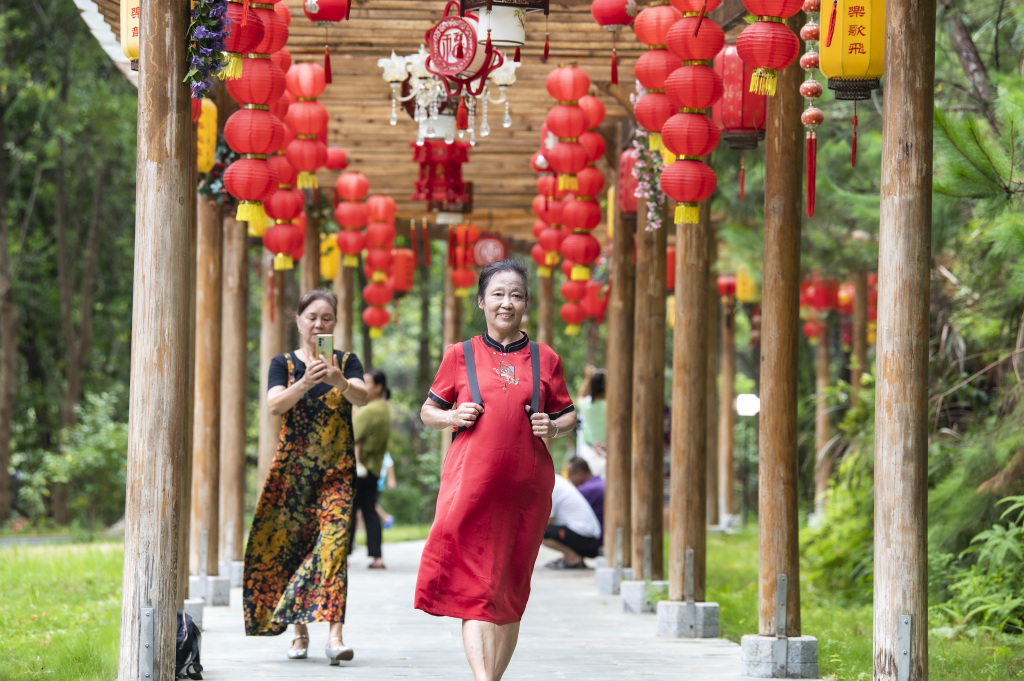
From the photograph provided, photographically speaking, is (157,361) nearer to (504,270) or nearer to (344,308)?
(504,270)

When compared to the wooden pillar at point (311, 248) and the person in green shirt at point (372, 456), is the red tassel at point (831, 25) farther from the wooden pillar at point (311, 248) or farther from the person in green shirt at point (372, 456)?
the wooden pillar at point (311, 248)

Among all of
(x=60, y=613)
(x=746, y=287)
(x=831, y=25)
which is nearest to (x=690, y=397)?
(x=831, y=25)

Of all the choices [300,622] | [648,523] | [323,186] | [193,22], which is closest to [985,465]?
[648,523]

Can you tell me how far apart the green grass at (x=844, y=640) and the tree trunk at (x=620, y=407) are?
80 centimetres

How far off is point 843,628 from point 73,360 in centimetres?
1463

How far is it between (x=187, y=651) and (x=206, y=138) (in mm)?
3223

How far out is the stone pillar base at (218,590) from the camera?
25.3 feet

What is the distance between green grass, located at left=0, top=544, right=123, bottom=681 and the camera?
502cm

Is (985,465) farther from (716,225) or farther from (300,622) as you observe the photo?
(716,225)

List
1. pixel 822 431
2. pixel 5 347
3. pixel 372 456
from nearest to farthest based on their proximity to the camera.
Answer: pixel 372 456 → pixel 822 431 → pixel 5 347

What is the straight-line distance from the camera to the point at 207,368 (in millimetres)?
7445

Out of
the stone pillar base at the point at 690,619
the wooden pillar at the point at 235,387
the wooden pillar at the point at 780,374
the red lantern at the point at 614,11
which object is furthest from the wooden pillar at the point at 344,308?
the wooden pillar at the point at 780,374

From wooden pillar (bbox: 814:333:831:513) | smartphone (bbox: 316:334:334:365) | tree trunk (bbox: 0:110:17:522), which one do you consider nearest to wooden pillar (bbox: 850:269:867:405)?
wooden pillar (bbox: 814:333:831:513)

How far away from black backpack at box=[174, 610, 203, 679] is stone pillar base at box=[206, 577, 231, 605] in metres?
2.90
